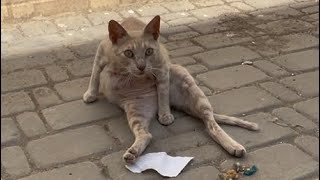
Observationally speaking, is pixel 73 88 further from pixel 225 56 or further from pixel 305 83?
pixel 305 83

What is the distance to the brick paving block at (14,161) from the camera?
2.70m

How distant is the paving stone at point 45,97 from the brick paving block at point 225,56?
3.94 feet

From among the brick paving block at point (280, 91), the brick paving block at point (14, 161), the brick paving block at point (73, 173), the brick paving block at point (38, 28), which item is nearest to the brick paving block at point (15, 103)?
the brick paving block at point (14, 161)

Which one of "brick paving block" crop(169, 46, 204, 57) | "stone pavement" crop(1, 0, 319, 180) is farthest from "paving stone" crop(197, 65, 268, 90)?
"brick paving block" crop(169, 46, 204, 57)

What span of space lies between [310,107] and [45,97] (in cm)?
177

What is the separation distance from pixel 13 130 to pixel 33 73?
841 millimetres

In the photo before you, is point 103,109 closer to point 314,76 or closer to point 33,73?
point 33,73

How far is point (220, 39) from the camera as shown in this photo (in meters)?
4.45

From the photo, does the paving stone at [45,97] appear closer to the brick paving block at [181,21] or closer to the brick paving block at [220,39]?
the brick paving block at [220,39]

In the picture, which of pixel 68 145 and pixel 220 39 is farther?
pixel 220 39

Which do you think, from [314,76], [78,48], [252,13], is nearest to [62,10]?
[78,48]

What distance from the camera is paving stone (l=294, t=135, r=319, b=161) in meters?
2.84

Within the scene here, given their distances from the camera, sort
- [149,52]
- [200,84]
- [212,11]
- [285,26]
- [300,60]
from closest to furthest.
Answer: [149,52]
[200,84]
[300,60]
[285,26]
[212,11]

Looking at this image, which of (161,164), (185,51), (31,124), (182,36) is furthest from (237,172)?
(182,36)
